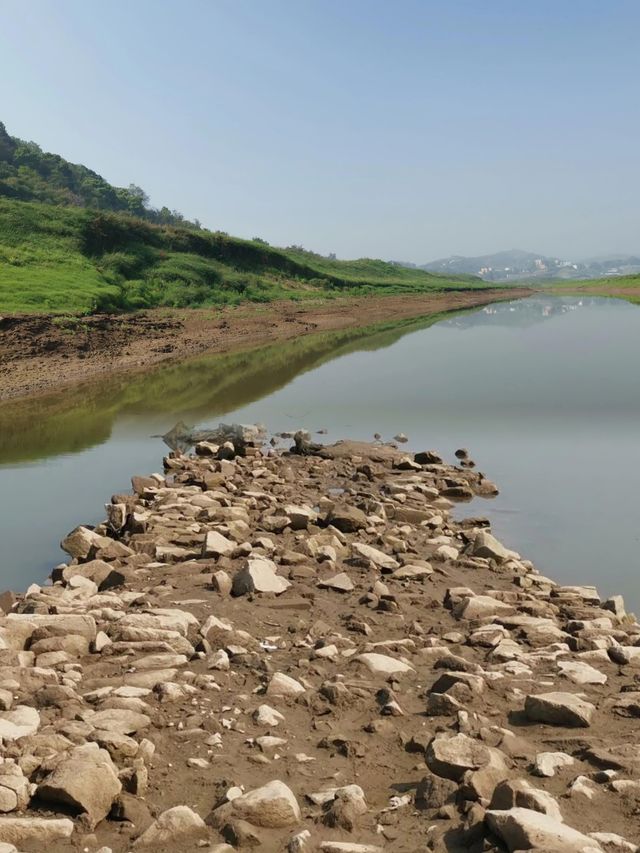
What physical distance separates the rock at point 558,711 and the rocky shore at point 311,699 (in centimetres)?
1

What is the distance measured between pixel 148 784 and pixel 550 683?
3.30 meters

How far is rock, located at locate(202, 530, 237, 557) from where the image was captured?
9.77 meters

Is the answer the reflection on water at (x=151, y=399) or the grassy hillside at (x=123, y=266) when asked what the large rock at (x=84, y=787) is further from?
the grassy hillside at (x=123, y=266)

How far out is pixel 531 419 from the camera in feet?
71.1

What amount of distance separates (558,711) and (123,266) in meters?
56.1

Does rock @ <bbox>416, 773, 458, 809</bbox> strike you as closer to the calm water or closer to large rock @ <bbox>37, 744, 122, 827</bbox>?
large rock @ <bbox>37, 744, 122, 827</bbox>

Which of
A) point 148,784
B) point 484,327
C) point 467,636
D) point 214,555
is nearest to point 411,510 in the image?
point 214,555

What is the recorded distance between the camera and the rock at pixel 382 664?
6596 mm

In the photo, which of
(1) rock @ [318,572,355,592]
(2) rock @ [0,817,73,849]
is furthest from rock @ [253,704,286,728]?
(1) rock @ [318,572,355,592]

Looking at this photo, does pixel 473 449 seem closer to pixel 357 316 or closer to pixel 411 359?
pixel 411 359

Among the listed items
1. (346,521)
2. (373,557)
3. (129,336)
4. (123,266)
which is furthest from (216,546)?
(123,266)

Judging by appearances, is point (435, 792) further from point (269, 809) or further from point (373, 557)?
point (373, 557)

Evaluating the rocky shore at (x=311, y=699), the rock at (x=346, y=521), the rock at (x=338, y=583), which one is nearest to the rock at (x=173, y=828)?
the rocky shore at (x=311, y=699)

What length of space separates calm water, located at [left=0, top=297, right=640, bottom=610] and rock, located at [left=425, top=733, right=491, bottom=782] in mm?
5643
